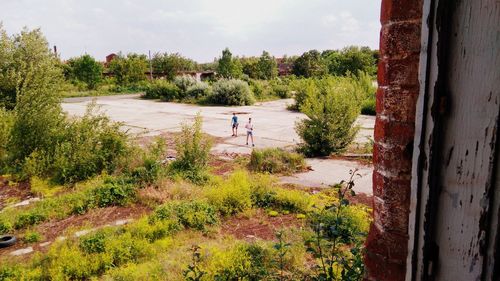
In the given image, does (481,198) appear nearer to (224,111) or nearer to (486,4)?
(486,4)

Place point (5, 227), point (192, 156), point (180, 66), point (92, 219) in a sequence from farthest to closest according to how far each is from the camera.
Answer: point (180, 66), point (192, 156), point (92, 219), point (5, 227)

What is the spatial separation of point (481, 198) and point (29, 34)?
734 inches

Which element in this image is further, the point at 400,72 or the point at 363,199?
the point at 363,199

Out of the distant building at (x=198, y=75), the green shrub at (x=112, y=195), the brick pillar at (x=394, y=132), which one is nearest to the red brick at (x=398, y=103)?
the brick pillar at (x=394, y=132)

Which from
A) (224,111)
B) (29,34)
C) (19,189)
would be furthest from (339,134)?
(29,34)

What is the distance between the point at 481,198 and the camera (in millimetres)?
909

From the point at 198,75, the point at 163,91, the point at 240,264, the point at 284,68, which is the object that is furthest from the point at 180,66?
the point at 240,264

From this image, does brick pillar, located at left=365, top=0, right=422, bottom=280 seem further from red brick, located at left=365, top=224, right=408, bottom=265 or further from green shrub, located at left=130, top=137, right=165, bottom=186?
green shrub, located at left=130, top=137, right=165, bottom=186

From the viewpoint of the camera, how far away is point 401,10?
3.60 ft

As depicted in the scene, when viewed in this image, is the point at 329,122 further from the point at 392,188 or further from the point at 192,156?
the point at 392,188

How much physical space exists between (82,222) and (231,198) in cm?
238

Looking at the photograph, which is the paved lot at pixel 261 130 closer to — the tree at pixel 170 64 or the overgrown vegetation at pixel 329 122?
the overgrown vegetation at pixel 329 122

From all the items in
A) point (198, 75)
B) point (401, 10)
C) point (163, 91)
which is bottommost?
point (163, 91)

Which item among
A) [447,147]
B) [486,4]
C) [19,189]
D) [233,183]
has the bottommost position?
A: [19,189]
